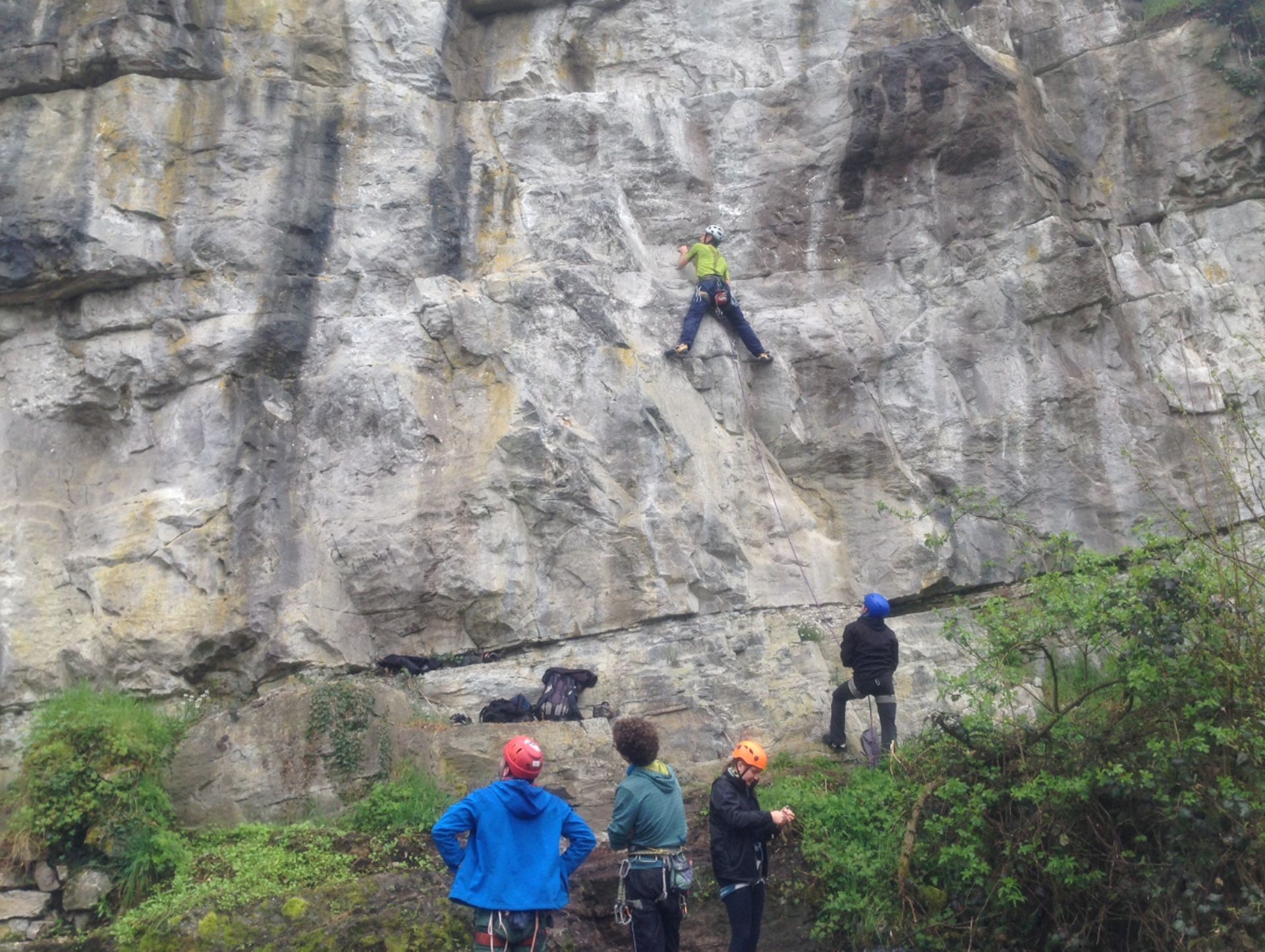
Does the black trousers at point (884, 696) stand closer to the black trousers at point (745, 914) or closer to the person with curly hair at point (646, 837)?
the black trousers at point (745, 914)

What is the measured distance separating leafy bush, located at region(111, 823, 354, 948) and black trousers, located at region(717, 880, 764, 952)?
2.70 m

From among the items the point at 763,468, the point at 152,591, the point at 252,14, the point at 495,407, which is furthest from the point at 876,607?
the point at 252,14

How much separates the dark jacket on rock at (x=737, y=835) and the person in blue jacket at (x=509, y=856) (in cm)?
95

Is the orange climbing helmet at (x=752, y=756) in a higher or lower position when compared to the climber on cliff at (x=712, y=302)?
lower

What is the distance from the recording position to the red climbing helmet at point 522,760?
18.1 ft

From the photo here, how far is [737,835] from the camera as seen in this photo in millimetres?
6082

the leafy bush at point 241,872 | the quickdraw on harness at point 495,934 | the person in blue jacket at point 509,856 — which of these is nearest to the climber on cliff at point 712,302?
the leafy bush at point 241,872

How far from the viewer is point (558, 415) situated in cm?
1091

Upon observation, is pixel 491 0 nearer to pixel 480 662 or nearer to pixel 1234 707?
pixel 480 662

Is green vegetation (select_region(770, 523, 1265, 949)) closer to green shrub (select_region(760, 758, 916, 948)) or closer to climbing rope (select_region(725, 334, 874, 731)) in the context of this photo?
green shrub (select_region(760, 758, 916, 948))

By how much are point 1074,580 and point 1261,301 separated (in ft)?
21.9

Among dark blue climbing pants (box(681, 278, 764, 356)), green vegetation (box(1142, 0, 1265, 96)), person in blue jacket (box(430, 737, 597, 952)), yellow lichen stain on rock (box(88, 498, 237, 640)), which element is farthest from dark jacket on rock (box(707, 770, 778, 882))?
green vegetation (box(1142, 0, 1265, 96))

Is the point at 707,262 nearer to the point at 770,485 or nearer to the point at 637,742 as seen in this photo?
the point at 770,485

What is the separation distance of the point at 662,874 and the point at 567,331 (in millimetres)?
6428
